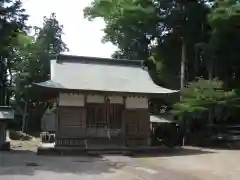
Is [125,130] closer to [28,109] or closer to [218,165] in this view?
[218,165]

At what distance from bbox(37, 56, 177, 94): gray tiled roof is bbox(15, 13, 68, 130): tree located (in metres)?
14.7

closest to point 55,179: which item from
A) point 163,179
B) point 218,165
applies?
point 163,179

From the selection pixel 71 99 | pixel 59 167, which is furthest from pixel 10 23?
pixel 59 167

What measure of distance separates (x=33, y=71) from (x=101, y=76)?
18.3 m

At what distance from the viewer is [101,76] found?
67.1 feet

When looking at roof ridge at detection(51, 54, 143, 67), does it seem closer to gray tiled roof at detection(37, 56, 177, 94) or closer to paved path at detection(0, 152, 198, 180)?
gray tiled roof at detection(37, 56, 177, 94)

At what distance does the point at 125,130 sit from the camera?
19.0 m

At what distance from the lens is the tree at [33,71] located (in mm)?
36531

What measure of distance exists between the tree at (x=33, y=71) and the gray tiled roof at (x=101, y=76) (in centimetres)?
1468

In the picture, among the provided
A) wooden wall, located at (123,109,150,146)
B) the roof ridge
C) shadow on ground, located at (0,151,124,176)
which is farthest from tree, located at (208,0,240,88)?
shadow on ground, located at (0,151,124,176)

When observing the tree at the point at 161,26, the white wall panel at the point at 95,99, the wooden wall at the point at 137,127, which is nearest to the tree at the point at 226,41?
the tree at the point at 161,26

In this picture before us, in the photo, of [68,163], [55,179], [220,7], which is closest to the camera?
[55,179]

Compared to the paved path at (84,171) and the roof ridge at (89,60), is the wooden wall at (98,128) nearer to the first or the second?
the paved path at (84,171)

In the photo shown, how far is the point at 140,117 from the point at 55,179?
9.85m
